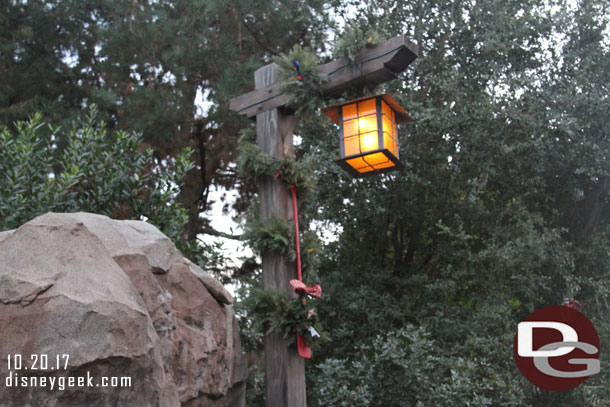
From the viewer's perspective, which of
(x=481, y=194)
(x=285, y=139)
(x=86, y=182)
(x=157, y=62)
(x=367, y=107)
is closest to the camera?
(x=367, y=107)

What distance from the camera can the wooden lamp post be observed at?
4.28 metres

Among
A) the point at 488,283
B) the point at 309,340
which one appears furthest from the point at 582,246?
the point at 309,340

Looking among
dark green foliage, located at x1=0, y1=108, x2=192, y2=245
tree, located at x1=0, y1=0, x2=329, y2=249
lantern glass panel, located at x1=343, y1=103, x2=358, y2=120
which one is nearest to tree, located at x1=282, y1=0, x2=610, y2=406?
tree, located at x1=0, y1=0, x2=329, y2=249

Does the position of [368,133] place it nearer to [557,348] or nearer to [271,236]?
[271,236]

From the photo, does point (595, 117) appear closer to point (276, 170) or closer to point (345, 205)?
point (345, 205)

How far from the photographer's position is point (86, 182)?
6324 millimetres

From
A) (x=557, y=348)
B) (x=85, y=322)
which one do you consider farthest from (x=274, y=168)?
(x=557, y=348)

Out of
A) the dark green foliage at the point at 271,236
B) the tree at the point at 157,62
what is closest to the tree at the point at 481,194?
the tree at the point at 157,62

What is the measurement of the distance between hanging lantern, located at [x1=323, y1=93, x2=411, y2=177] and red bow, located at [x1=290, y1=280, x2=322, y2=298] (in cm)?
85

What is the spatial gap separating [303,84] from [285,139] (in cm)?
43

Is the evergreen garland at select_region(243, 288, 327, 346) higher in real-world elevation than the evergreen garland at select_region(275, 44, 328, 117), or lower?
lower

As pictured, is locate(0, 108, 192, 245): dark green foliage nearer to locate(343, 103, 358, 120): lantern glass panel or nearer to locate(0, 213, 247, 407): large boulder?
locate(0, 213, 247, 407): large boulder

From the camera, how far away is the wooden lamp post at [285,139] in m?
4.28

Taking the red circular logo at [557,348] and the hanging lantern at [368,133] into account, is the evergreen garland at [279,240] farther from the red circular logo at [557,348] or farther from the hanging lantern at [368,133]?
the red circular logo at [557,348]
